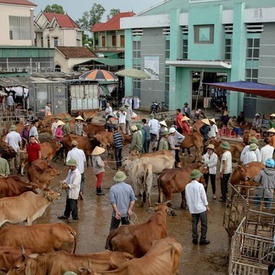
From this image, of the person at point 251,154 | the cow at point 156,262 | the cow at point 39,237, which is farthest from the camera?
the person at point 251,154

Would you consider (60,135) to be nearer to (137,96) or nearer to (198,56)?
(198,56)

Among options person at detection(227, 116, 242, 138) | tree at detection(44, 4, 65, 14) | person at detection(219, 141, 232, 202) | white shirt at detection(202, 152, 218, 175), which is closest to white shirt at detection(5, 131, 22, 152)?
white shirt at detection(202, 152, 218, 175)

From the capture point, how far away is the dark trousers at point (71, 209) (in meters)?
10.3

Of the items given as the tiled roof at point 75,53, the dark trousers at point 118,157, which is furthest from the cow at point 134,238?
the tiled roof at point 75,53

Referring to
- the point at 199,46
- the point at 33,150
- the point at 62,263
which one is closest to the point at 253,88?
the point at 199,46

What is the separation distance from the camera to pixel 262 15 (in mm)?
21297

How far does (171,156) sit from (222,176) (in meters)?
1.68

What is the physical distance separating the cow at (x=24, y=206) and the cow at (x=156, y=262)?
320 centimetres

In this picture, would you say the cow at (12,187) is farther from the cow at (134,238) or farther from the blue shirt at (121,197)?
the cow at (134,238)

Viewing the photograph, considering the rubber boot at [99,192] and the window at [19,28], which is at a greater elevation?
the window at [19,28]

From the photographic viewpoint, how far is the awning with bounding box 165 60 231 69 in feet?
74.5

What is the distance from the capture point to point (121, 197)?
884cm

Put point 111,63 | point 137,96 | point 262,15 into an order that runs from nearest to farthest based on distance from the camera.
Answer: point 262,15 < point 137,96 < point 111,63

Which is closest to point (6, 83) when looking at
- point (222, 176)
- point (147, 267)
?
point (222, 176)
